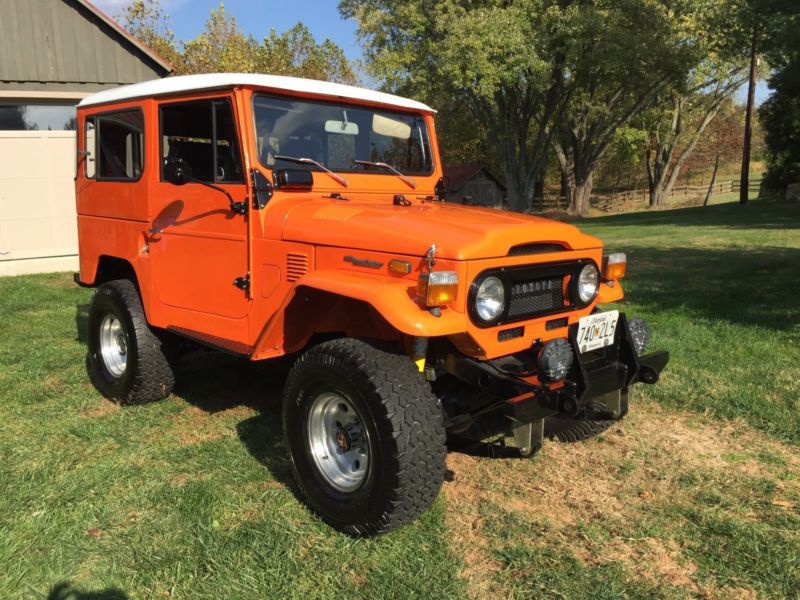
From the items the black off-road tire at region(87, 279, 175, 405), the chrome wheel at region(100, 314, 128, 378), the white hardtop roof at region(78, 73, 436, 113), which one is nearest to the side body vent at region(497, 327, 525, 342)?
the white hardtop roof at region(78, 73, 436, 113)

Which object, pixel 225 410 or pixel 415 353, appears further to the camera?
pixel 225 410

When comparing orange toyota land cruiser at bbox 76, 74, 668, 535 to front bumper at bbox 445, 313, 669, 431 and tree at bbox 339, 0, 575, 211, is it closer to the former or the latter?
front bumper at bbox 445, 313, 669, 431

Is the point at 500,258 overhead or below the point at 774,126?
below

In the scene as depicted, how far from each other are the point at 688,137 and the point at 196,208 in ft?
147

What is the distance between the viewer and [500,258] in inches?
120

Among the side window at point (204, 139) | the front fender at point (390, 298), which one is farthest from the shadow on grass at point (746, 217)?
the front fender at point (390, 298)

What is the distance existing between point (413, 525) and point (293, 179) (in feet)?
6.43

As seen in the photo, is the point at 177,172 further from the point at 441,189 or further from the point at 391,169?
the point at 441,189

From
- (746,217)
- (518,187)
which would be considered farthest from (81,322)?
(518,187)

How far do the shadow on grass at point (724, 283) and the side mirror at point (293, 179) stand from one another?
533cm

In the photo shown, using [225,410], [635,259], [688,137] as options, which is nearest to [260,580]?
[225,410]

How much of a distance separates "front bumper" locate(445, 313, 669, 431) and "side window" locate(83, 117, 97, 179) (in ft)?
11.1

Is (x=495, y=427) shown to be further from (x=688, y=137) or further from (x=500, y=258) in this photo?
(x=688, y=137)

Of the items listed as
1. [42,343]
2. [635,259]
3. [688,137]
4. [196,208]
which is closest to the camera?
[196,208]
